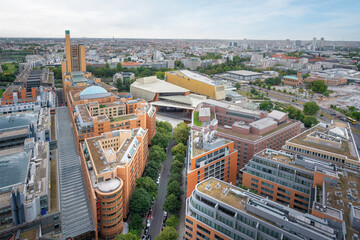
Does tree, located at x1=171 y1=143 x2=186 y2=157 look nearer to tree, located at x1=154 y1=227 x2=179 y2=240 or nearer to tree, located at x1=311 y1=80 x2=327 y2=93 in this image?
tree, located at x1=154 y1=227 x2=179 y2=240

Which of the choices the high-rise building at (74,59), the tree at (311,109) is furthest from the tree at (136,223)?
the high-rise building at (74,59)

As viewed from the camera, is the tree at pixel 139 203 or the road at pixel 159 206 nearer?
the road at pixel 159 206

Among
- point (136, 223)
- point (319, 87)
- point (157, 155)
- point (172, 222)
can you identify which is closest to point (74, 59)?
point (157, 155)

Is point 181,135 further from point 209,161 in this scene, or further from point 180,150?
point 209,161

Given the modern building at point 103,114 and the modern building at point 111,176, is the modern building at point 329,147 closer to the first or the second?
the modern building at point 111,176

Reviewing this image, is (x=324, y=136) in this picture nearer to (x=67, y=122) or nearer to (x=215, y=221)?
(x=215, y=221)
